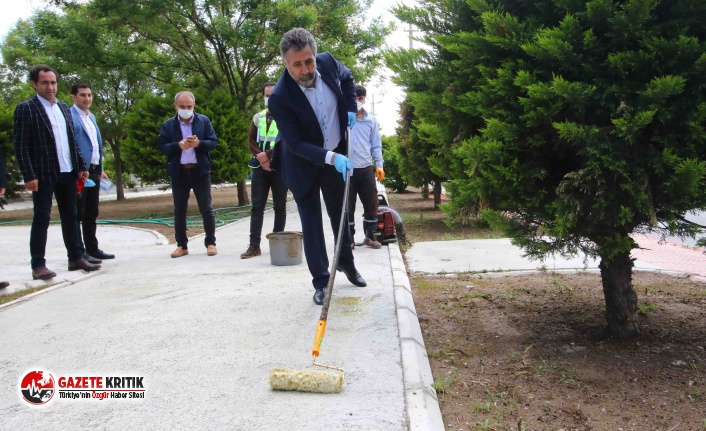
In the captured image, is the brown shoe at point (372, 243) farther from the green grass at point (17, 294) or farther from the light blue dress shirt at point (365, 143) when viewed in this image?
the green grass at point (17, 294)

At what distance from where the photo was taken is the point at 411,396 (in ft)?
8.78

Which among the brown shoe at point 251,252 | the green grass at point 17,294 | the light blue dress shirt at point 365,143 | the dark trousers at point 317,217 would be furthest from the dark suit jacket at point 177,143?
the dark trousers at point 317,217

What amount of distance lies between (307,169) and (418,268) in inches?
92.4

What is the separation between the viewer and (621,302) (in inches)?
148

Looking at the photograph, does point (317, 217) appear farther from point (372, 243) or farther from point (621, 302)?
point (372, 243)

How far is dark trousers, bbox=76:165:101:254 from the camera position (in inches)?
260

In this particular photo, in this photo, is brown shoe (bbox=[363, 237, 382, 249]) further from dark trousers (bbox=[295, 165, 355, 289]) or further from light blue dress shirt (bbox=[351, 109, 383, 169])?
dark trousers (bbox=[295, 165, 355, 289])

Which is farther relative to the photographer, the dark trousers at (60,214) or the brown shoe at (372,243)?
the brown shoe at (372,243)

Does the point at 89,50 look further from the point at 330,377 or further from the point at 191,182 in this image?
the point at 330,377

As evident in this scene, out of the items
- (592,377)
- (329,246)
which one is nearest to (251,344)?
(592,377)

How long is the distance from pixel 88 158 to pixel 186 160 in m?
1.07

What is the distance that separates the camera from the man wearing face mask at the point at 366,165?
6.84m

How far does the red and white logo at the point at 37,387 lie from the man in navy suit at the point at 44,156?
2.75 metres

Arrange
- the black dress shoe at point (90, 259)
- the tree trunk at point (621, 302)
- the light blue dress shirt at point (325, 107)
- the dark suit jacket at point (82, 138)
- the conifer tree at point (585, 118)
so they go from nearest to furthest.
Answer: the conifer tree at point (585, 118)
the tree trunk at point (621, 302)
the light blue dress shirt at point (325, 107)
the dark suit jacket at point (82, 138)
the black dress shoe at point (90, 259)
